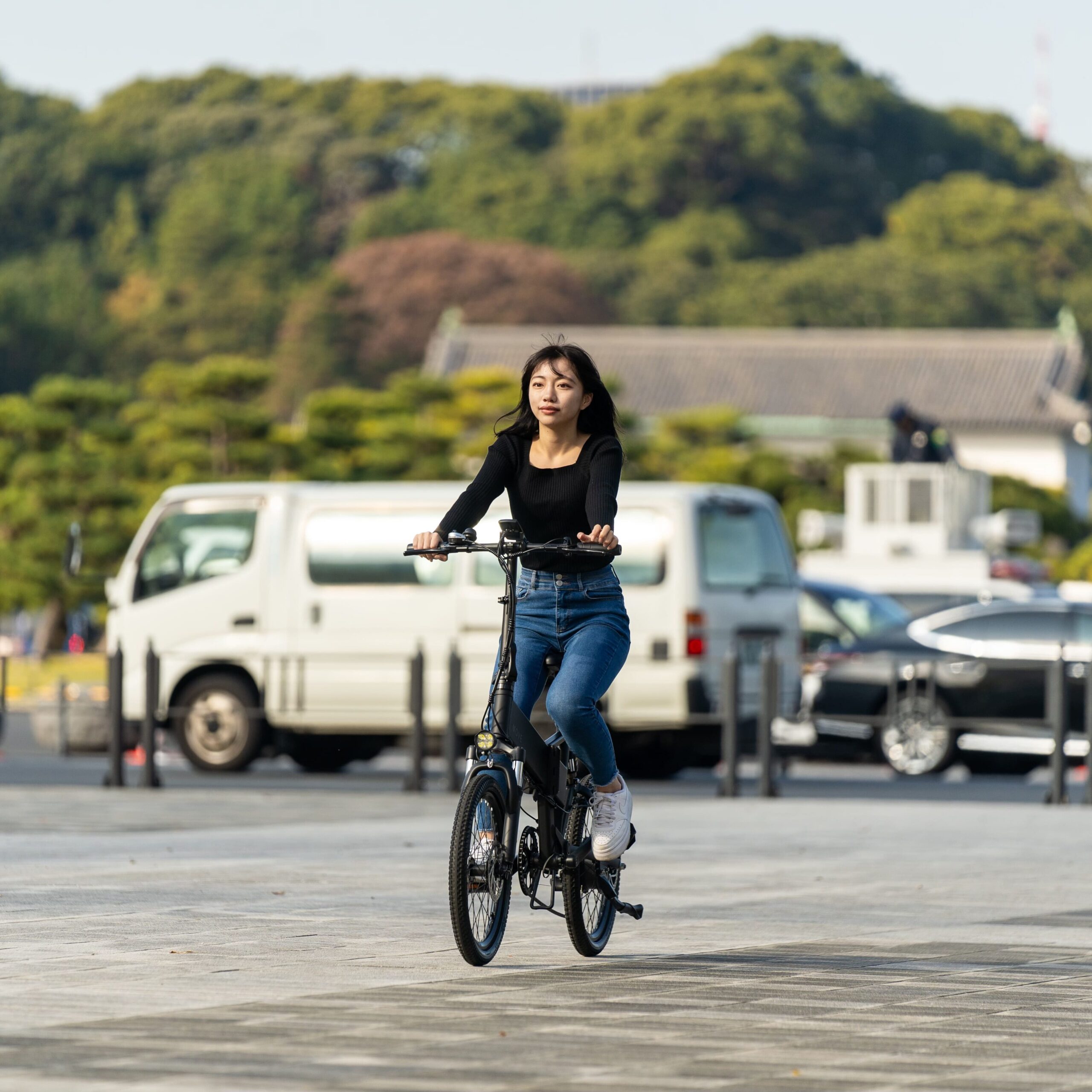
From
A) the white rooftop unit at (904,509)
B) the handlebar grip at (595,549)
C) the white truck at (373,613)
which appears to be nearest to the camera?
the handlebar grip at (595,549)

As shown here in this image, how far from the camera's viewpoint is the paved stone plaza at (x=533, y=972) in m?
4.98

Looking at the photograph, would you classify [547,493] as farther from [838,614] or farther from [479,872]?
[838,614]

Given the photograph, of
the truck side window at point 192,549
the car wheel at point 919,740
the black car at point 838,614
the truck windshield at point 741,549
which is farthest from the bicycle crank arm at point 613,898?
the black car at point 838,614

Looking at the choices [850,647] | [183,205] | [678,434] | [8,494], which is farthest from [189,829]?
[183,205]

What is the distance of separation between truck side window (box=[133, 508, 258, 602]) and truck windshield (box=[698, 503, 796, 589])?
11.0 feet

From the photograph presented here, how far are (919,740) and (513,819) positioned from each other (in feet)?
41.4

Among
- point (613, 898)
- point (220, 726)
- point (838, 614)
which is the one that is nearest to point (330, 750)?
point (220, 726)

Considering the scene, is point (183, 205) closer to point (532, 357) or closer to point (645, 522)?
point (645, 522)

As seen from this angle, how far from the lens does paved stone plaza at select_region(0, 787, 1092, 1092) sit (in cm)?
498

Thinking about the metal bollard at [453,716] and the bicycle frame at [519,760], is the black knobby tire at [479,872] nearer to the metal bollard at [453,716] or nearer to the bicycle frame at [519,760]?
the bicycle frame at [519,760]

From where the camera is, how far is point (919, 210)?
102750 mm

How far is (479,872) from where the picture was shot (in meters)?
6.36

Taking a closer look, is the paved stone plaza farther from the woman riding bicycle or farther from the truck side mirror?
the truck side mirror

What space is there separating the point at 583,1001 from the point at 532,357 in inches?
76.9
